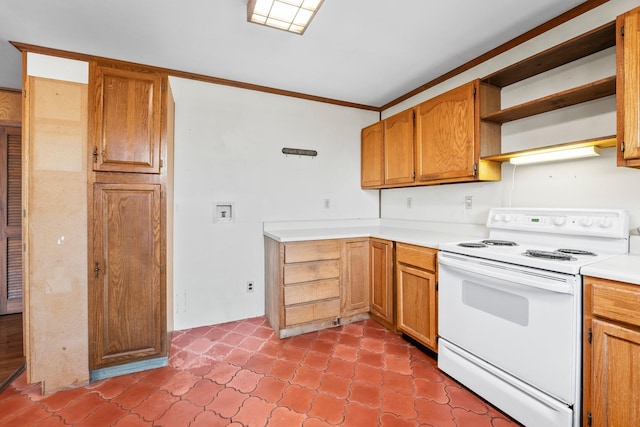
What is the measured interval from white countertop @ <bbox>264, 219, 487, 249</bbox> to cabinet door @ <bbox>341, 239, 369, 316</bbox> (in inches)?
4.8

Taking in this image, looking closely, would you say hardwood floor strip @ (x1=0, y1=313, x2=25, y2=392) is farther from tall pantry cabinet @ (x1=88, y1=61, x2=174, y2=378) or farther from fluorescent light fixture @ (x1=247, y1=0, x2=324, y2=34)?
fluorescent light fixture @ (x1=247, y1=0, x2=324, y2=34)

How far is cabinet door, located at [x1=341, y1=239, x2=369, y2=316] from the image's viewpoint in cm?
270

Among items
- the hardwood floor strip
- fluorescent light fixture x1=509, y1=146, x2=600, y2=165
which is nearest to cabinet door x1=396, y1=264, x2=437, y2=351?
fluorescent light fixture x1=509, y1=146, x2=600, y2=165

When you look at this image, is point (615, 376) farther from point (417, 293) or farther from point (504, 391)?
point (417, 293)

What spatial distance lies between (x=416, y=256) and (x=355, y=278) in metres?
0.73

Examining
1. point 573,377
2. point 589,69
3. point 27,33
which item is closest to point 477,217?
point 589,69

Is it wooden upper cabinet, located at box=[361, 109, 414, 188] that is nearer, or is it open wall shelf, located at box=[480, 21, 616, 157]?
open wall shelf, located at box=[480, 21, 616, 157]

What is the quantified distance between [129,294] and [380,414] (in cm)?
179

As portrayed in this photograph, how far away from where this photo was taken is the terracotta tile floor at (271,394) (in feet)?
5.09

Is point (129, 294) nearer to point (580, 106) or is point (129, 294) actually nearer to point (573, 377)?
point (573, 377)

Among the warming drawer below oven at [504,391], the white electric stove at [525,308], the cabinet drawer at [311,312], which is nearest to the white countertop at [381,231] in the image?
the white electric stove at [525,308]

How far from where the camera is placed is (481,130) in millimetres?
2098

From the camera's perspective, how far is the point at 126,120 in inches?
76.9

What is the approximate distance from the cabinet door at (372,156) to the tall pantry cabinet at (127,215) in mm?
2059
